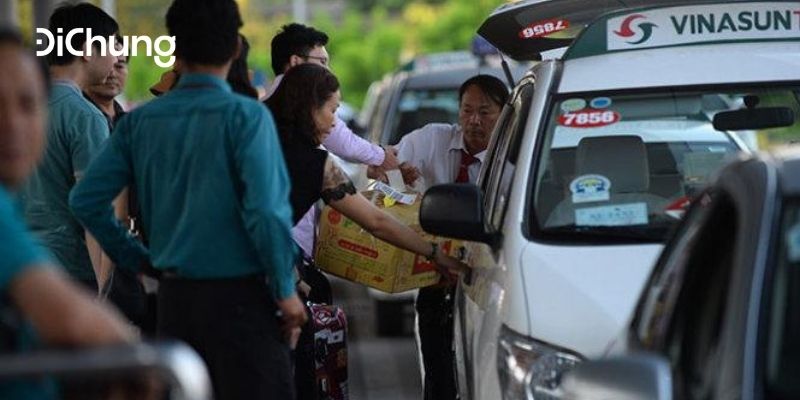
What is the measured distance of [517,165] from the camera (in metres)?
7.66

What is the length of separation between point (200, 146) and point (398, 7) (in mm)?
78025

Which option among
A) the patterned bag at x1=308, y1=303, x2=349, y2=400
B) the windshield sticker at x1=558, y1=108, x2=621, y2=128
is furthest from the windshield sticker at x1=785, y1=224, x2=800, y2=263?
the patterned bag at x1=308, y1=303, x2=349, y2=400

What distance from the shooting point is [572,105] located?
785 centimetres

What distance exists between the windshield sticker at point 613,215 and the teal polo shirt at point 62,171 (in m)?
2.11

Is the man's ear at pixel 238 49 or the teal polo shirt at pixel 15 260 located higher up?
the man's ear at pixel 238 49

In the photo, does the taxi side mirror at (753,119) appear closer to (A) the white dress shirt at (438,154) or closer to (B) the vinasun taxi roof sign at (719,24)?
(B) the vinasun taxi roof sign at (719,24)

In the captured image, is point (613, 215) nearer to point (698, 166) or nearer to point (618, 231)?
point (618, 231)

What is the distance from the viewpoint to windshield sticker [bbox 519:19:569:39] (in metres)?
8.87

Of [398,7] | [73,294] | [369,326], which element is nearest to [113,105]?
[73,294]

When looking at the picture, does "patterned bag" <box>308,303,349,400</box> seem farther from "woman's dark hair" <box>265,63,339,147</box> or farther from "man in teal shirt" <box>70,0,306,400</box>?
"man in teal shirt" <box>70,0,306,400</box>

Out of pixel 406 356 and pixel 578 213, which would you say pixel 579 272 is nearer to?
pixel 578 213

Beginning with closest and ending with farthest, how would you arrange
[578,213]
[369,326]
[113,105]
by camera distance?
[578,213] < [113,105] < [369,326]

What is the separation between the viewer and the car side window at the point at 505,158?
784 centimetres

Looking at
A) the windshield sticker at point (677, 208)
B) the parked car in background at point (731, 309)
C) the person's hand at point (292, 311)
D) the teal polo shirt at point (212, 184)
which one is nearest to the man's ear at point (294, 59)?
the windshield sticker at point (677, 208)
